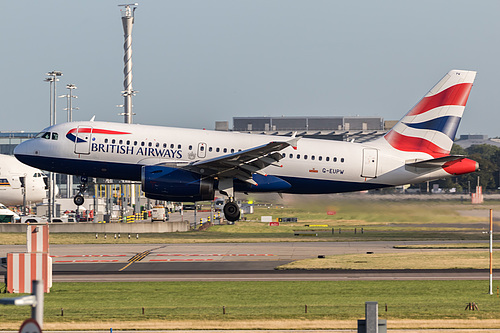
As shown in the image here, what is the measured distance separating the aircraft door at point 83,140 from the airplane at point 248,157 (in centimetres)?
6

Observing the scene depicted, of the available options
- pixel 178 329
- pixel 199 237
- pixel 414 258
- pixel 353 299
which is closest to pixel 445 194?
pixel 414 258

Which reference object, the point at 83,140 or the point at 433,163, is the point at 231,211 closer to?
the point at 83,140

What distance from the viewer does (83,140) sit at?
149 ft

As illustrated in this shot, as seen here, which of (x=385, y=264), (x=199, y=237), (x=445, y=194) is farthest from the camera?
(x=199, y=237)

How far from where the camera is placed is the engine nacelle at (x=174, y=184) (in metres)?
43.9

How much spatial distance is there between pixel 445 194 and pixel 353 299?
33186 millimetres

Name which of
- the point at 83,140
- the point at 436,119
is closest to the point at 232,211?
the point at 83,140

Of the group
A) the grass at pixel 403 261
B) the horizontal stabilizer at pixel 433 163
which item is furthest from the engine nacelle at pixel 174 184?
the horizontal stabilizer at pixel 433 163

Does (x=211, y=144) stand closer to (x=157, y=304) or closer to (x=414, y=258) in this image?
(x=414, y=258)

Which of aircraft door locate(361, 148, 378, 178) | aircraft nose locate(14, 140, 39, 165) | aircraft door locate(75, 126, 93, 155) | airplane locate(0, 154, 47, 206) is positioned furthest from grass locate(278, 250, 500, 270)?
airplane locate(0, 154, 47, 206)

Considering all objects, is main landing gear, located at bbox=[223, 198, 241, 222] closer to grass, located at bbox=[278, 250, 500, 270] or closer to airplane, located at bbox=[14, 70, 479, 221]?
airplane, located at bbox=[14, 70, 479, 221]

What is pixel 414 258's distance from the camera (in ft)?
149

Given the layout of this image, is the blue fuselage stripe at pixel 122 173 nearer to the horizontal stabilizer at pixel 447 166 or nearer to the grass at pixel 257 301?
the horizontal stabilizer at pixel 447 166

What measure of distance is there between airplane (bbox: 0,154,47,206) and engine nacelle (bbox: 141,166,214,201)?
6420cm
